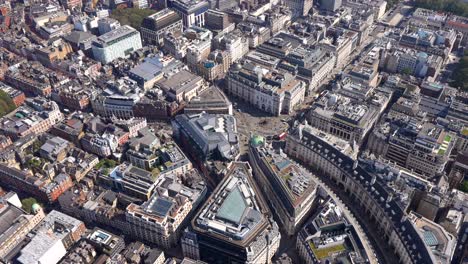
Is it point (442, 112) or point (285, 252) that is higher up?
point (442, 112)

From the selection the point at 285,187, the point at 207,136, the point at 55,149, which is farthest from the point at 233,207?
the point at 55,149

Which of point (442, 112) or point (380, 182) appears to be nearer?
point (380, 182)

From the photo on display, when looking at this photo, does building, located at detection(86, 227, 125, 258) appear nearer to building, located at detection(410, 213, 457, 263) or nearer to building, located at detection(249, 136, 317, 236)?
building, located at detection(249, 136, 317, 236)

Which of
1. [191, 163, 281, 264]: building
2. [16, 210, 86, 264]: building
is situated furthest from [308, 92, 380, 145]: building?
[16, 210, 86, 264]: building

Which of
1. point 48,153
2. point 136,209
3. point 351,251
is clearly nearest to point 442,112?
point 351,251

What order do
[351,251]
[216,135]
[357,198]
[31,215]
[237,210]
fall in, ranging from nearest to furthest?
1. [351,251]
2. [237,210]
3. [31,215]
4. [357,198]
5. [216,135]

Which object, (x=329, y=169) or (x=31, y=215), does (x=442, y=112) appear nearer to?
(x=329, y=169)
